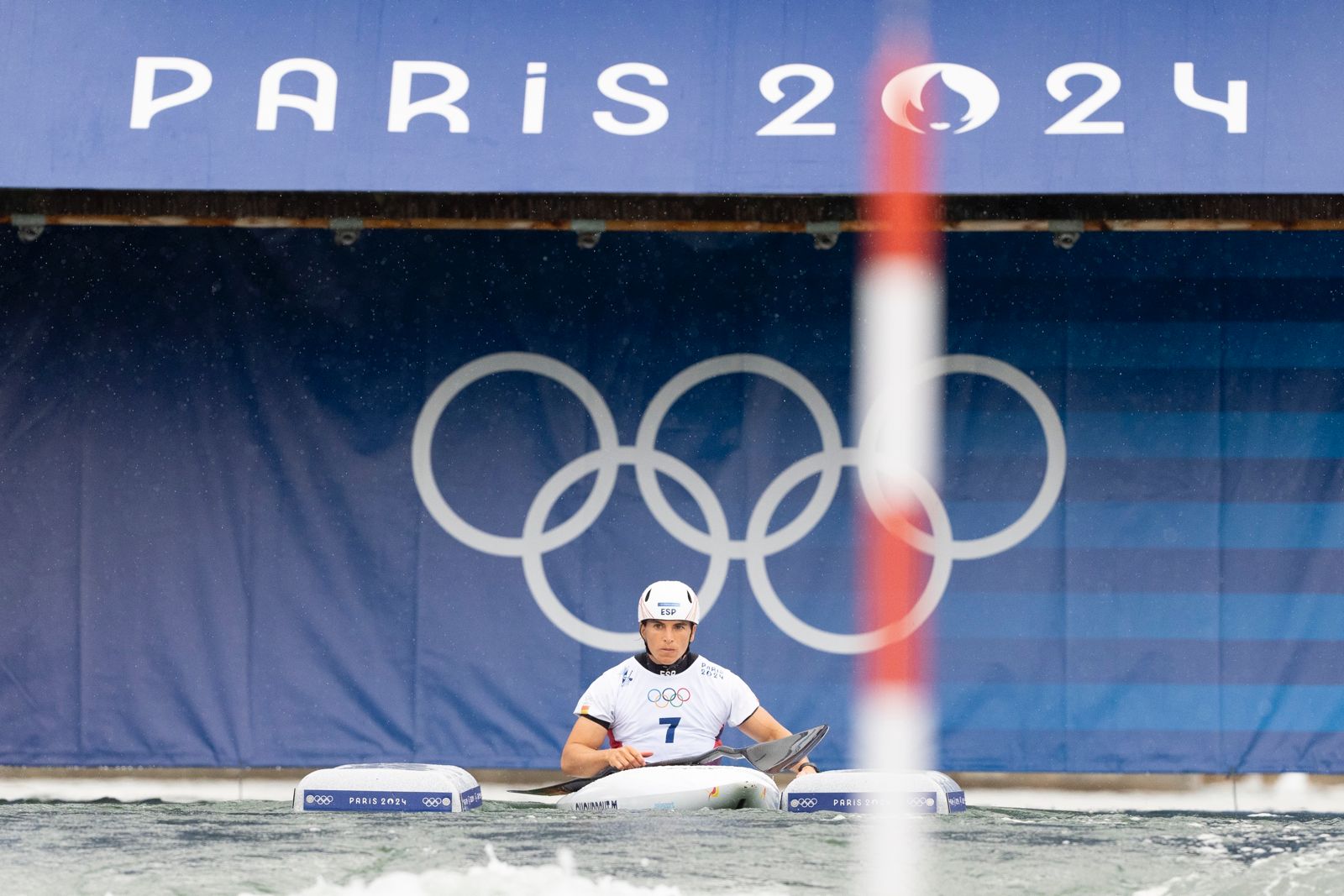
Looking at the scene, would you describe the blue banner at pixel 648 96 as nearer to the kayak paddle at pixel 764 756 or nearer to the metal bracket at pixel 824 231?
the metal bracket at pixel 824 231

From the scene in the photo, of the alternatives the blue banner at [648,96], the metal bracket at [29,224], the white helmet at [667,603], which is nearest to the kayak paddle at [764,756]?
the white helmet at [667,603]

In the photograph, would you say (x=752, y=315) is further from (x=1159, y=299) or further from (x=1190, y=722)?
(x=1190, y=722)

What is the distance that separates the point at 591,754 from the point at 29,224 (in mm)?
4648

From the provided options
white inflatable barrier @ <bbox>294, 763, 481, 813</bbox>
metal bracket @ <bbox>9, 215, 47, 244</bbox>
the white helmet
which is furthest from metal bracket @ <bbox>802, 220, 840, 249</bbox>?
metal bracket @ <bbox>9, 215, 47, 244</bbox>

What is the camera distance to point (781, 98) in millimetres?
9914

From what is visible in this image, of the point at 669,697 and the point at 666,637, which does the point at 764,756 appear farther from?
the point at 666,637

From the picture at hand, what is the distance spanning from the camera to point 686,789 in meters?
8.27

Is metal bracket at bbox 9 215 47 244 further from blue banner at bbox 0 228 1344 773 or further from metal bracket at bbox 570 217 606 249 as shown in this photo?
metal bracket at bbox 570 217 606 249

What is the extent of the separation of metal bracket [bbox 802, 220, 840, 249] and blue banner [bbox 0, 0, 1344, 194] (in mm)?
681

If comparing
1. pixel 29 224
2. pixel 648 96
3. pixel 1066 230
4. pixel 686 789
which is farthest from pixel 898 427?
pixel 29 224

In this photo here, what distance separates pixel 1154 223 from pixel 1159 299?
0.65 meters

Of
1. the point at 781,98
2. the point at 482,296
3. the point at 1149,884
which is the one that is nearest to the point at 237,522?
the point at 482,296

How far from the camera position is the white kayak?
8.27 meters

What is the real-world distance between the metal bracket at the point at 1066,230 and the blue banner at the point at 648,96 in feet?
1.93
